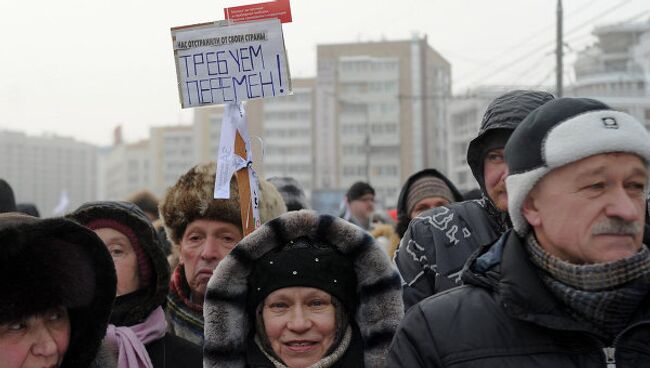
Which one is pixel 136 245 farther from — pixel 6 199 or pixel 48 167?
pixel 48 167

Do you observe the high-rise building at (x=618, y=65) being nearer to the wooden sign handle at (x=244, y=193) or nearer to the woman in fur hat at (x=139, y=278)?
the wooden sign handle at (x=244, y=193)

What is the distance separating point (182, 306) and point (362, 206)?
19.6ft

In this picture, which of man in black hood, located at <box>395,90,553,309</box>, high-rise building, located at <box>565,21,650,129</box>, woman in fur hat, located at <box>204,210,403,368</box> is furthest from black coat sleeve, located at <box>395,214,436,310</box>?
high-rise building, located at <box>565,21,650,129</box>

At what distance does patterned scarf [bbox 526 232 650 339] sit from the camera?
2023 millimetres

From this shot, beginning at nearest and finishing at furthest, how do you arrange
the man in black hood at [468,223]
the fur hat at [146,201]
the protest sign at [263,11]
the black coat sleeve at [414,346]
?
the black coat sleeve at [414,346], the man in black hood at [468,223], the protest sign at [263,11], the fur hat at [146,201]

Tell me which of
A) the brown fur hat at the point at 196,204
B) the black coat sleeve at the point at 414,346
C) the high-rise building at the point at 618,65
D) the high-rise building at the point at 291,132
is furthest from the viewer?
the high-rise building at the point at 291,132

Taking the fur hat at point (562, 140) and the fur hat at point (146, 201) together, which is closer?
the fur hat at point (562, 140)

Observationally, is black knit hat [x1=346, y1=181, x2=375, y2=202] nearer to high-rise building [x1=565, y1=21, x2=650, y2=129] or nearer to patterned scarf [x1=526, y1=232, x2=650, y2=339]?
patterned scarf [x1=526, y1=232, x2=650, y2=339]

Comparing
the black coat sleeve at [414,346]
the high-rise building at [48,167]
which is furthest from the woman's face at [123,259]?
the high-rise building at [48,167]

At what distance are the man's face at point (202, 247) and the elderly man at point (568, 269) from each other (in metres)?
1.77

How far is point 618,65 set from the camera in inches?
3287

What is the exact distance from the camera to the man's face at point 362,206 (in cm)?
973

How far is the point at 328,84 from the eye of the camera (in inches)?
3760

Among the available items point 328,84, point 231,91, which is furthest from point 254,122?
point 231,91
